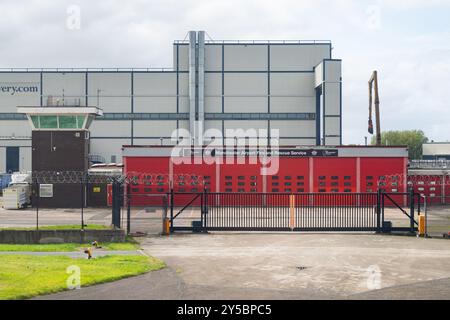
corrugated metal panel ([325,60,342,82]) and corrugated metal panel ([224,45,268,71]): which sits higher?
corrugated metal panel ([224,45,268,71])

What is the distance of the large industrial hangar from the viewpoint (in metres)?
73.6

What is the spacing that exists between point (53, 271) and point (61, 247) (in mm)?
5771

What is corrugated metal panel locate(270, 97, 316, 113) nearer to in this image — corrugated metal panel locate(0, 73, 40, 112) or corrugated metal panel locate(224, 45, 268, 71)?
corrugated metal panel locate(224, 45, 268, 71)

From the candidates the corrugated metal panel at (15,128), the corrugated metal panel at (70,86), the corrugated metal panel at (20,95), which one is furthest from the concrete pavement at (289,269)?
the corrugated metal panel at (20,95)

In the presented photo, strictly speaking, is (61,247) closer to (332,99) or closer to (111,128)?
(332,99)

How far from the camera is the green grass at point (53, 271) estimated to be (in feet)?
49.4

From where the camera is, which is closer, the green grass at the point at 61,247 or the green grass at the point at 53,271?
the green grass at the point at 53,271

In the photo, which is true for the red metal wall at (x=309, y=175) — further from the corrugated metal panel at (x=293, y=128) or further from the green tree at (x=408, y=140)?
the green tree at (x=408, y=140)

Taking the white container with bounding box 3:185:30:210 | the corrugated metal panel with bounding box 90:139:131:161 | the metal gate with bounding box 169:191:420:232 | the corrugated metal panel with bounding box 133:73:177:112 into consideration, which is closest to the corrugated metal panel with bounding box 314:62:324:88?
the corrugated metal panel with bounding box 133:73:177:112

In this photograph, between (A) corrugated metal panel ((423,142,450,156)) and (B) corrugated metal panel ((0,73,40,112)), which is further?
(A) corrugated metal panel ((423,142,450,156))

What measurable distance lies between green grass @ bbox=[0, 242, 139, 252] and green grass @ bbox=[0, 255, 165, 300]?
6.87 feet

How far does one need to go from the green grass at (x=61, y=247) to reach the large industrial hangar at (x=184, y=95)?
162 feet

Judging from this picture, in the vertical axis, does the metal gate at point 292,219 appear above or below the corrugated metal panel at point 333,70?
below
